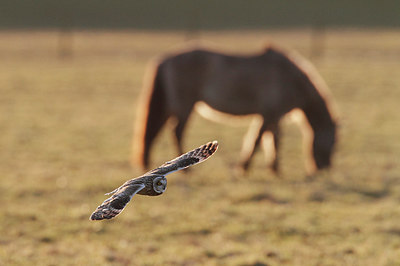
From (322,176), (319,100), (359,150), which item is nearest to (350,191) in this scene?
(322,176)

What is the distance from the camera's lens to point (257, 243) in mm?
6176

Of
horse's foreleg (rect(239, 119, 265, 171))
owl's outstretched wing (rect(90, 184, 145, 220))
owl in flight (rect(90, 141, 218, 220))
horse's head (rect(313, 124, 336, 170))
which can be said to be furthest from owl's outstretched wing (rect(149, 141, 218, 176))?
horse's head (rect(313, 124, 336, 170))

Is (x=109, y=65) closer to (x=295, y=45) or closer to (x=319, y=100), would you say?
(x=295, y=45)

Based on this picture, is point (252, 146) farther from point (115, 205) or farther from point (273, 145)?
point (115, 205)

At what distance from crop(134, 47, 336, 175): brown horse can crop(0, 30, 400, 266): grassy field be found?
461 millimetres

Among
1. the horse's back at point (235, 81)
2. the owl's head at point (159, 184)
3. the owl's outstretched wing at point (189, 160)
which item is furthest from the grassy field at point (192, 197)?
the owl's outstretched wing at point (189, 160)

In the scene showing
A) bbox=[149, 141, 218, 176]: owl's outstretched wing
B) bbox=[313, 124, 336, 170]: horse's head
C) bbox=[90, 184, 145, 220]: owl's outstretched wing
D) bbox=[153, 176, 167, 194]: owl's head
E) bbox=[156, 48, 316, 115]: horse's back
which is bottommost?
bbox=[90, 184, 145, 220]: owl's outstretched wing

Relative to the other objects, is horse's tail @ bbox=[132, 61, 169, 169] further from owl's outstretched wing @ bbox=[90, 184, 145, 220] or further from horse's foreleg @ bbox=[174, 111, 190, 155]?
owl's outstretched wing @ bbox=[90, 184, 145, 220]

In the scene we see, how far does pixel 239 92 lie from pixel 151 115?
5.04ft

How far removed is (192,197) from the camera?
7992 mm

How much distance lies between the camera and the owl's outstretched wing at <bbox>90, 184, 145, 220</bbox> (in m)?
3.40

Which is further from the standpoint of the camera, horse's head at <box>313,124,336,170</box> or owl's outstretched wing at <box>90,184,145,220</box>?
horse's head at <box>313,124,336,170</box>

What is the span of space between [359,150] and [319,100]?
8.04 ft

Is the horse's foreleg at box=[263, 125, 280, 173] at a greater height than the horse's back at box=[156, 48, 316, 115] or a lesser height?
lesser
